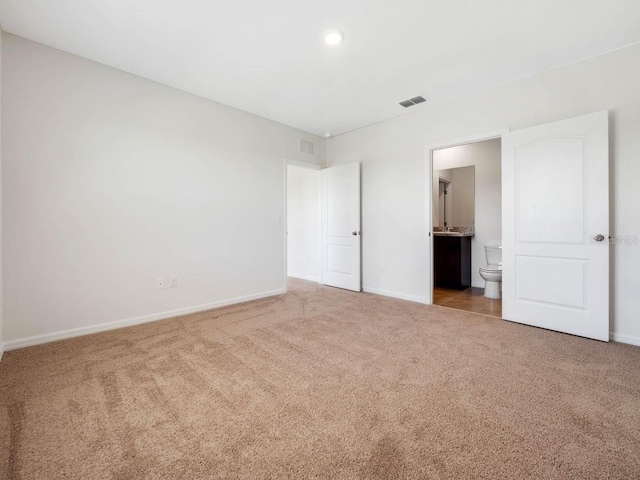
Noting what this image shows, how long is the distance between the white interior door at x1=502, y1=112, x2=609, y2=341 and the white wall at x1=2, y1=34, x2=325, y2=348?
317 centimetres

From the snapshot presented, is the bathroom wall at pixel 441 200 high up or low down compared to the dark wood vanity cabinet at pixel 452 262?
up

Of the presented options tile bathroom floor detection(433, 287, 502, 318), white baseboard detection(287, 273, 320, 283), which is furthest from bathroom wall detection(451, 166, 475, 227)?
white baseboard detection(287, 273, 320, 283)

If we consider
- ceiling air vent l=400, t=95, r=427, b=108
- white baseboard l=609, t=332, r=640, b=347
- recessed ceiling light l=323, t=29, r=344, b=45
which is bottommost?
white baseboard l=609, t=332, r=640, b=347

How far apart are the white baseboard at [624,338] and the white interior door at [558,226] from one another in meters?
0.16

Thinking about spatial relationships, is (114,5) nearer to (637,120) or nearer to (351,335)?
(351,335)

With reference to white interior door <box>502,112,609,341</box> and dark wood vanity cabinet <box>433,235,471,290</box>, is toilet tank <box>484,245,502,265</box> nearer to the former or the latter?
dark wood vanity cabinet <box>433,235,471,290</box>

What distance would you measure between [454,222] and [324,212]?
2.47m

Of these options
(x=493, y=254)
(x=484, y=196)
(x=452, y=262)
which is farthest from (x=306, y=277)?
(x=484, y=196)

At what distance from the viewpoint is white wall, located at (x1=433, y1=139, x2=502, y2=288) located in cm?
466

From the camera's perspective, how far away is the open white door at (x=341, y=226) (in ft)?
14.9

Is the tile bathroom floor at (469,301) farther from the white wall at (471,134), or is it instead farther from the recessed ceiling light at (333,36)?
the recessed ceiling light at (333,36)

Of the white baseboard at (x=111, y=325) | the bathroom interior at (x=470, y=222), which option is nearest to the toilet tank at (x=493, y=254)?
the bathroom interior at (x=470, y=222)

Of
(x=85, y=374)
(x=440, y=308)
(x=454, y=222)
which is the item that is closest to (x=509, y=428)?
(x=440, y=308)

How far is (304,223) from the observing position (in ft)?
18.8
